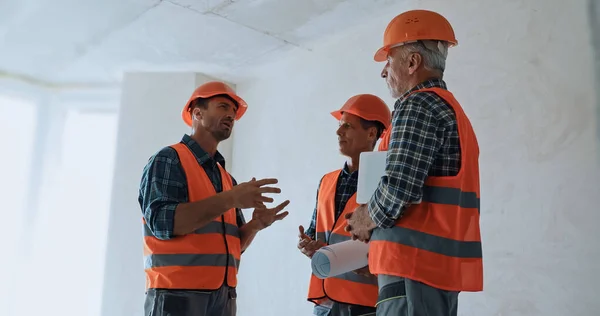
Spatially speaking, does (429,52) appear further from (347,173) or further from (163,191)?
(163,191)

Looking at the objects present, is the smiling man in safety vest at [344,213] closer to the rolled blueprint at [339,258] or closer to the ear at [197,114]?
the rolled blueprint at [339,258]

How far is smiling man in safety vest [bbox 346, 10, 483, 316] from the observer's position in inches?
56.6

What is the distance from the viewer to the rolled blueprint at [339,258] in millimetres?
1705

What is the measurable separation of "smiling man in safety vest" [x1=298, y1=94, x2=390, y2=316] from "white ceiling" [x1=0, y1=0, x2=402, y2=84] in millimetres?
1222

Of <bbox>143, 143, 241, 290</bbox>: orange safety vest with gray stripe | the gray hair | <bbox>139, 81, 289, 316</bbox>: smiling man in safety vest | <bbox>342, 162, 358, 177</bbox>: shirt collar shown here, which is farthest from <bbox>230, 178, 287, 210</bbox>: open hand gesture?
the gray hair

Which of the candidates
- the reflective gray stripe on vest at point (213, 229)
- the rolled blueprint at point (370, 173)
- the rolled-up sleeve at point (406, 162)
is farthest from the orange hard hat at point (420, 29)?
the reflective gray stripe on vest at point (213, 229)

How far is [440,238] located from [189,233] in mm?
1042

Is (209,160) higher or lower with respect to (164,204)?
higher
